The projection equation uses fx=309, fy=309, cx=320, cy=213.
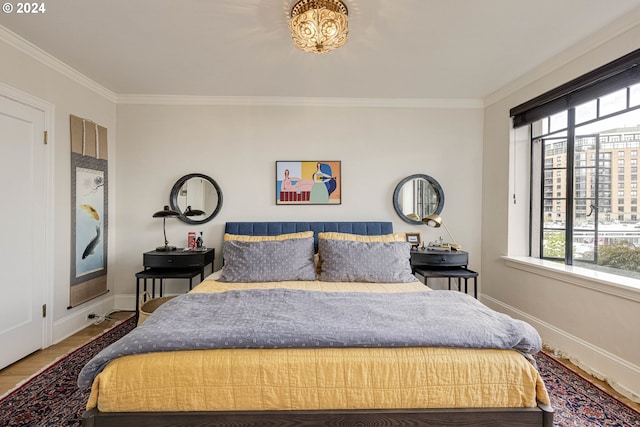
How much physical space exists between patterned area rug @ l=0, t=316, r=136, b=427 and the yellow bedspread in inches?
27.1

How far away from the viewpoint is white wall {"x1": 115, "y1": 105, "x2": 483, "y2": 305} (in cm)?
361

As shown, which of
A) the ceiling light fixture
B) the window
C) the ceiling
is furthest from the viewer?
the window

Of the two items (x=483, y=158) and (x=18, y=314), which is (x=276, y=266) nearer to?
(x=18, y=314)

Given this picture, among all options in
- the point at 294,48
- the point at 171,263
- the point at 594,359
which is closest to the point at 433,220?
the point at 594,359

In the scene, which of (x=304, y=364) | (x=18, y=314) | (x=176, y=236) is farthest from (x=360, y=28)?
(x=18, y=314)

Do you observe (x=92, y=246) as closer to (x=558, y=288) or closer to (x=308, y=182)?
(x=308, y=182)

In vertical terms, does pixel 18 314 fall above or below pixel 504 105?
below

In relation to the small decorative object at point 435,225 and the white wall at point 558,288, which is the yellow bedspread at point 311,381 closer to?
the white wall at point 558,288

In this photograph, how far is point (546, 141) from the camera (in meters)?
3.13

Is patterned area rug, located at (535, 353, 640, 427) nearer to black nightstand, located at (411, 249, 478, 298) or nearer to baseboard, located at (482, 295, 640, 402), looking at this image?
baseboard, located at (482, 295, 640, 402)

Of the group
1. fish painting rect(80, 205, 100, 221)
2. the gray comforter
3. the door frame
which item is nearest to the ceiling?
the door frame

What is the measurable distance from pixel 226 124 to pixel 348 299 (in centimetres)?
258

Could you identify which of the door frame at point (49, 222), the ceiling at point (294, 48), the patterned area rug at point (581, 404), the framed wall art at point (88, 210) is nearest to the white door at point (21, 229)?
the door frame at point (49, 222)

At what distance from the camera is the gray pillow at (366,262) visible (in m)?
2.81
